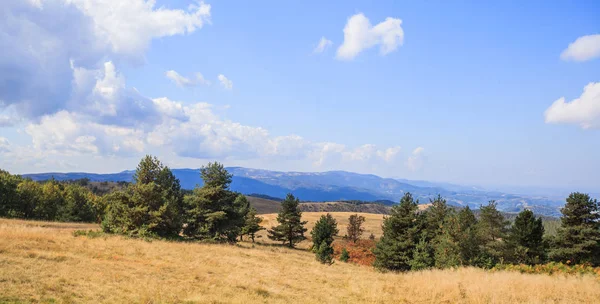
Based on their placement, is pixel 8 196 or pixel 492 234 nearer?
pixel 492 234

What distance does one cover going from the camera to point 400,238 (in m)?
36.5

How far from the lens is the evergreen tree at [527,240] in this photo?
31312 mm

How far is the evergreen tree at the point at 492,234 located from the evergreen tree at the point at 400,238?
658 centimetres

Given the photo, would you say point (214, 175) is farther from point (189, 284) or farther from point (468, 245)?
point (468, 245)

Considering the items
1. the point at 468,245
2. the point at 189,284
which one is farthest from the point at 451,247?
the point at 189,284

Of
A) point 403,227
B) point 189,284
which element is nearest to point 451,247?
point 403,227

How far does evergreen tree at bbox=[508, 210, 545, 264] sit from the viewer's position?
103 ft

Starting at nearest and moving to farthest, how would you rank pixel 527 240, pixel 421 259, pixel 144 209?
1. pixel 144 209
2. pixel 527 240
3. pixel 421 259

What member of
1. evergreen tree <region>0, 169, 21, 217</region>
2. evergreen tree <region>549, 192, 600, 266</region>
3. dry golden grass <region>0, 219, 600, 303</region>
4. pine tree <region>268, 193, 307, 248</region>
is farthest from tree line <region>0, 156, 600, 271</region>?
evergreen tree <region>0, 169, 21, 217</region>

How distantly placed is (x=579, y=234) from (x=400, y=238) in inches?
636

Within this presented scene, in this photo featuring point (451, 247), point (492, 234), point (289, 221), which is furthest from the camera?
point (289, 221)

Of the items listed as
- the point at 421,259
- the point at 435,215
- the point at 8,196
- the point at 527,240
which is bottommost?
the point at 421,259

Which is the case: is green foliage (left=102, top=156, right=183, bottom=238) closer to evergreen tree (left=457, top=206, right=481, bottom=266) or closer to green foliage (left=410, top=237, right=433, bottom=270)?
green foliage (left=410, top=237, right=433, bottom=270)

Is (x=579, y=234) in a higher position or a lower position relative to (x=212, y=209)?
lower
